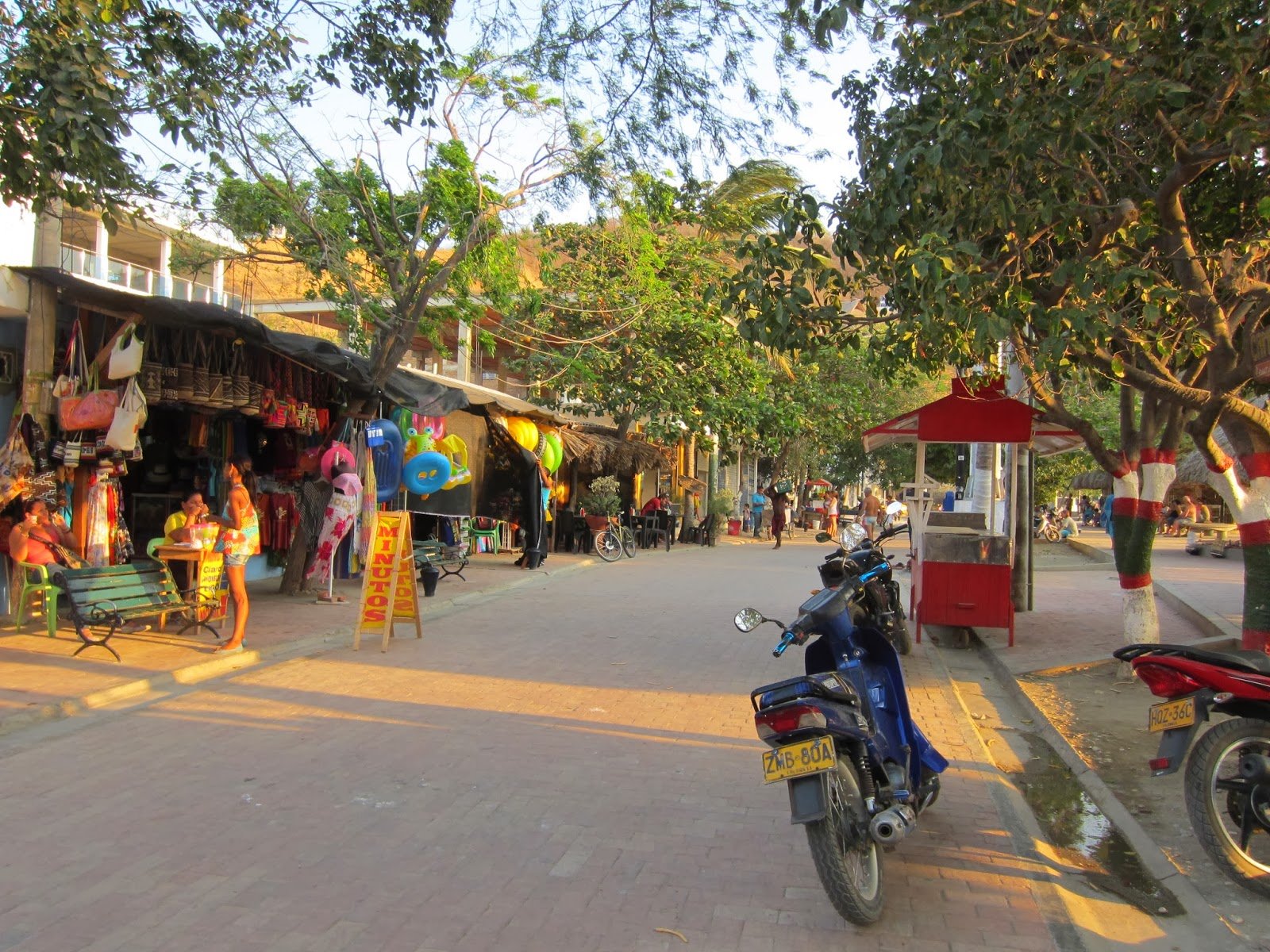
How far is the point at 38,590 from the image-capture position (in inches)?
365

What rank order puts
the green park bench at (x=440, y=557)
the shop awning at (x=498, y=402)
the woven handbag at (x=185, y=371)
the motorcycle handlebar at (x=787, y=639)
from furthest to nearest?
1. the shop awning at (x=498, y=402)
2. the green park bench at (x=440, y=557)
3. the woven handbag at (x=185, y=371)
4. the motorcycle handlebar at (x=787, y=639)

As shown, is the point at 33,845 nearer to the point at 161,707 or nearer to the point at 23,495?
the point at 161,707

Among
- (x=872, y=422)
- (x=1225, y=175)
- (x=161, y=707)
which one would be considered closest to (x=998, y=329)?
(x=1225, y=175)

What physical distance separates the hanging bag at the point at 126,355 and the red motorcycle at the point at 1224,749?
9114 mm

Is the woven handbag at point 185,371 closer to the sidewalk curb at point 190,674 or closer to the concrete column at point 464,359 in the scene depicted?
the sidewalk curb at point 190,674

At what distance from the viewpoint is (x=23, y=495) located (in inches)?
372

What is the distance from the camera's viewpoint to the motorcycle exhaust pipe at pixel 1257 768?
14.3ft

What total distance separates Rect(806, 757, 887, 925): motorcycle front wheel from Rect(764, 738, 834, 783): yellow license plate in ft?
0.40

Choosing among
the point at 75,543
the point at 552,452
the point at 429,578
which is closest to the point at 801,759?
the point at 75,543

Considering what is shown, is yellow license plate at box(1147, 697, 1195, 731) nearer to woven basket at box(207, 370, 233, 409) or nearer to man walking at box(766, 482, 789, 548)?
woven basket at box(207, 370, 233, 409)

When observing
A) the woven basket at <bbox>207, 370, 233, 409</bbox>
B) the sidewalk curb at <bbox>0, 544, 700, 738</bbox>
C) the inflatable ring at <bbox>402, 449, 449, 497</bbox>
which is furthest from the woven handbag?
the inflatable ring at <bbox>402, 449, 449, 497</bbox>

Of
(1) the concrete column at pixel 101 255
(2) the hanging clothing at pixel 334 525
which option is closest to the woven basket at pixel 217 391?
(2) the hanging clothing at pixel 334 525

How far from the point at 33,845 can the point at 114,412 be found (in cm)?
607

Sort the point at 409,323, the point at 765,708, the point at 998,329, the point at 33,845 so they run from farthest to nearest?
the point at 409,323, the point at 998,329, the point at 33,845, the point at 765,708
